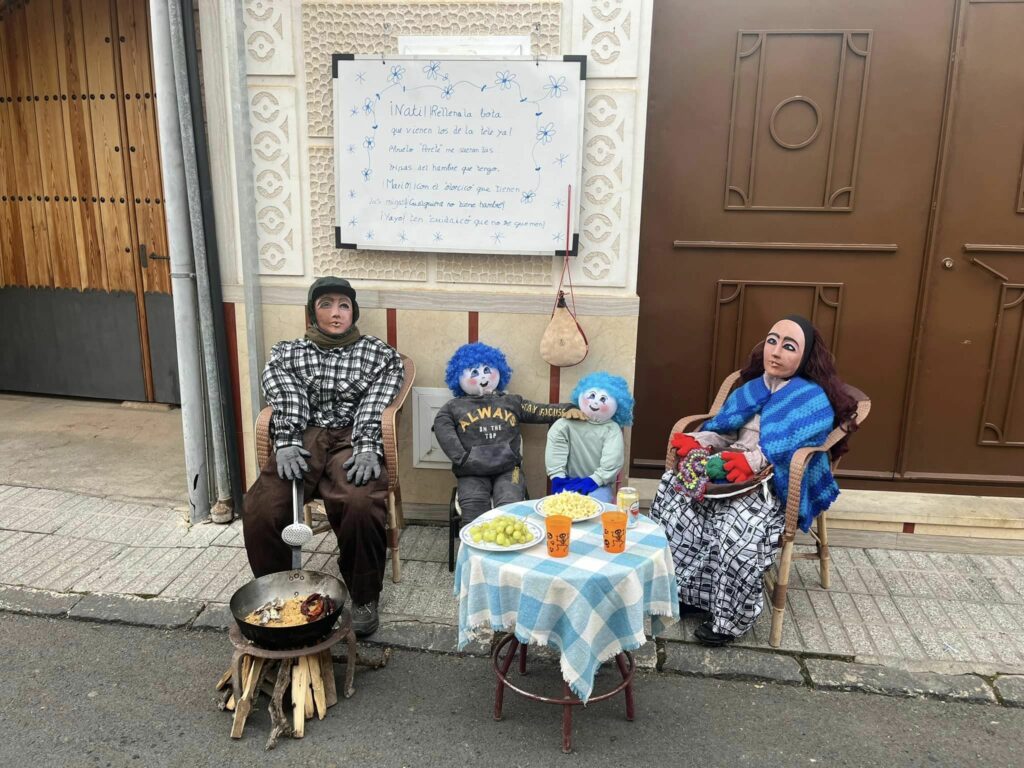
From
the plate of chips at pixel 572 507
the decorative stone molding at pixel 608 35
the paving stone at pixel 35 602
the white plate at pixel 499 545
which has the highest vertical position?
the decorative stone molding at pixel 608 35

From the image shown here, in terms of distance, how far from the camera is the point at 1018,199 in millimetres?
3936

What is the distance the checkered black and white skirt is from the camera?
321cm

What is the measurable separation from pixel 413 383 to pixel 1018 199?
3354 millimetres

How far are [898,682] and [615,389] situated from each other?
1757 mm

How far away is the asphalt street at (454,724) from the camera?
266 centimetres

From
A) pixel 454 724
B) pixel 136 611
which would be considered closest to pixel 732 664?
pixel 454 724

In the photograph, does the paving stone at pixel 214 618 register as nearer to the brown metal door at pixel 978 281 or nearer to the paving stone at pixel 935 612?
the paving stone at pixel 935 612

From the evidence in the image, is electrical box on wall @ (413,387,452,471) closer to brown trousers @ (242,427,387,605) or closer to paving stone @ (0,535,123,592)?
brown trousers @ (242,427,387,605)

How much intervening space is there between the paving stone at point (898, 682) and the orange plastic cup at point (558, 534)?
132 centimetres

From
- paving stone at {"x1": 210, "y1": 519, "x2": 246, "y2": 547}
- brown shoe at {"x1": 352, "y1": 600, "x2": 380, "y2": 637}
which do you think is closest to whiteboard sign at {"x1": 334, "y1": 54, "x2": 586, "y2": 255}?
paving stone at {"x1": 210, "y1": 519, "x2": 246, "y2": 547}

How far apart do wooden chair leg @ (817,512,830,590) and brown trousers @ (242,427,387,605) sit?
82.2 inches

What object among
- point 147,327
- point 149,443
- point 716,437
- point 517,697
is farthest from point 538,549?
point 147,327

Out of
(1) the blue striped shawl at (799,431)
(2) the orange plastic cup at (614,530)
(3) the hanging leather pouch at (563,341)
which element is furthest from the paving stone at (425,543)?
(1) the blue striped shawl at (799,431)

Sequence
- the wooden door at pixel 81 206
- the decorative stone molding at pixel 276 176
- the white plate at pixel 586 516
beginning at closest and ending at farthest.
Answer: the white plate at pixel 586 516 → the decorative stone molding at pixel 276 176 → the wooden door at pixel 81 206
